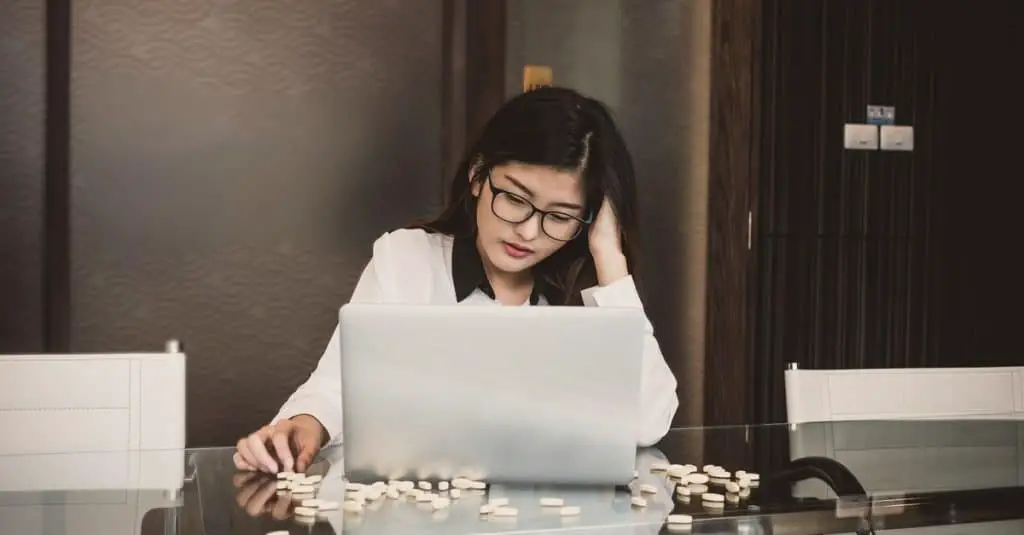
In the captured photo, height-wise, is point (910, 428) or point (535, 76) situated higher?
point (535, 76)

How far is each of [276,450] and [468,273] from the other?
80cm

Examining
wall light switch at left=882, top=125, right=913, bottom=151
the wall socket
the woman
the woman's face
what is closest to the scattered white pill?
the woman

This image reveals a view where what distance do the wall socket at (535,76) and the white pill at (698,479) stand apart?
2347 mm

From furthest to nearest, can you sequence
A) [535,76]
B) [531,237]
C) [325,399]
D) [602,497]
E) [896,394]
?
[535,76] < [896,394] < [531,237] < [325,399] < [602,497]

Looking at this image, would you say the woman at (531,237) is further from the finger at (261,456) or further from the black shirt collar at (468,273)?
the finger at (261,456)

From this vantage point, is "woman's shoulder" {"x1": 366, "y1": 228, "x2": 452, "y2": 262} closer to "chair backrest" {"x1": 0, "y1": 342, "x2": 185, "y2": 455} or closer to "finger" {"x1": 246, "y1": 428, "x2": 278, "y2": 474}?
"chair backrest" {"x1": 0, "y1": 342, "x2": 185, "y2": 455}

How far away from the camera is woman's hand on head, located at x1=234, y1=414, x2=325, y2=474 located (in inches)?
63.0

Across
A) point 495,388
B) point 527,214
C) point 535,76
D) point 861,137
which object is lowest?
point 495,388

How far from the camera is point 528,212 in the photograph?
2.14 m

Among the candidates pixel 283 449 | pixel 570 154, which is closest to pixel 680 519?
pixel 283 449

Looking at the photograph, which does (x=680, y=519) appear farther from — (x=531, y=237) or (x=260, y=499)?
(x=531, y=237)

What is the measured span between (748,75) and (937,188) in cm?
77

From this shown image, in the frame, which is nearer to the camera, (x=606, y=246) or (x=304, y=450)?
(x=304, y=450)

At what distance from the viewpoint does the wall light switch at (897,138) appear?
12.8 ft
